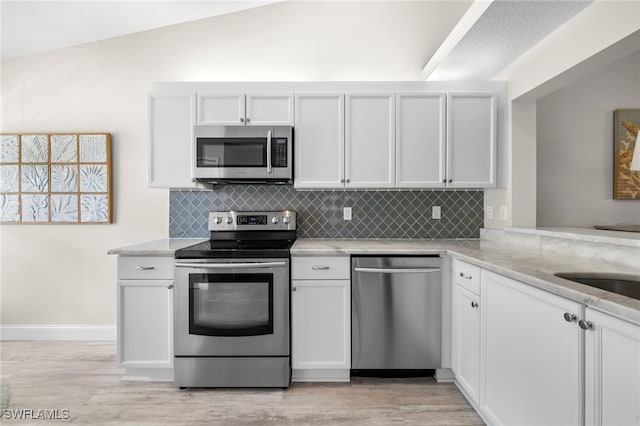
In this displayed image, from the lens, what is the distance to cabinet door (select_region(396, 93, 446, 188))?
269 cm

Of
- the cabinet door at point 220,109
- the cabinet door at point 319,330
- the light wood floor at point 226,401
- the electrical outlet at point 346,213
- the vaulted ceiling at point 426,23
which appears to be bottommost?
the light wood floor at point 226,401

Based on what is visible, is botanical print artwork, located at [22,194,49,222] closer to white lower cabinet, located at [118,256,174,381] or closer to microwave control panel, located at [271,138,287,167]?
white lower cabinet, located at [118,256,174,381]

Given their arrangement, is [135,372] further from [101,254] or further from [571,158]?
[571,158]

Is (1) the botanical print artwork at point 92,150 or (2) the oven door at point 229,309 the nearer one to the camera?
(2) the oven door at point 229,309

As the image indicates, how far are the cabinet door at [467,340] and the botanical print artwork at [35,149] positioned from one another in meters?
3.67

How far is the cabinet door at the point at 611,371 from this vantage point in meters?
0.97

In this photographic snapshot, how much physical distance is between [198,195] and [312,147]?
1.15 meters

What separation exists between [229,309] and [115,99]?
229 centimetres

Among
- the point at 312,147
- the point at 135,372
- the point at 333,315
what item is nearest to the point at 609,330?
the point at 333,315

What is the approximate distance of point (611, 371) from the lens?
1.04 m

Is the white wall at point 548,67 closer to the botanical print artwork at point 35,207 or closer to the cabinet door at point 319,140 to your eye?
the cabinet door at point 319,140

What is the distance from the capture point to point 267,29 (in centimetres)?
305

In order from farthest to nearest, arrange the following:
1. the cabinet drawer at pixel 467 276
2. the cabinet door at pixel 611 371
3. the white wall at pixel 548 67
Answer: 1. the cabinet drawer at pixel 467 276
2. the white wall at pixel 548 67
3. the cabinet door at pixel 611 371

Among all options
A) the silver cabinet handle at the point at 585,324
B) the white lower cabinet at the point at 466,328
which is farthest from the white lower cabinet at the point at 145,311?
the silver cabinet handle at the point at 585,324
